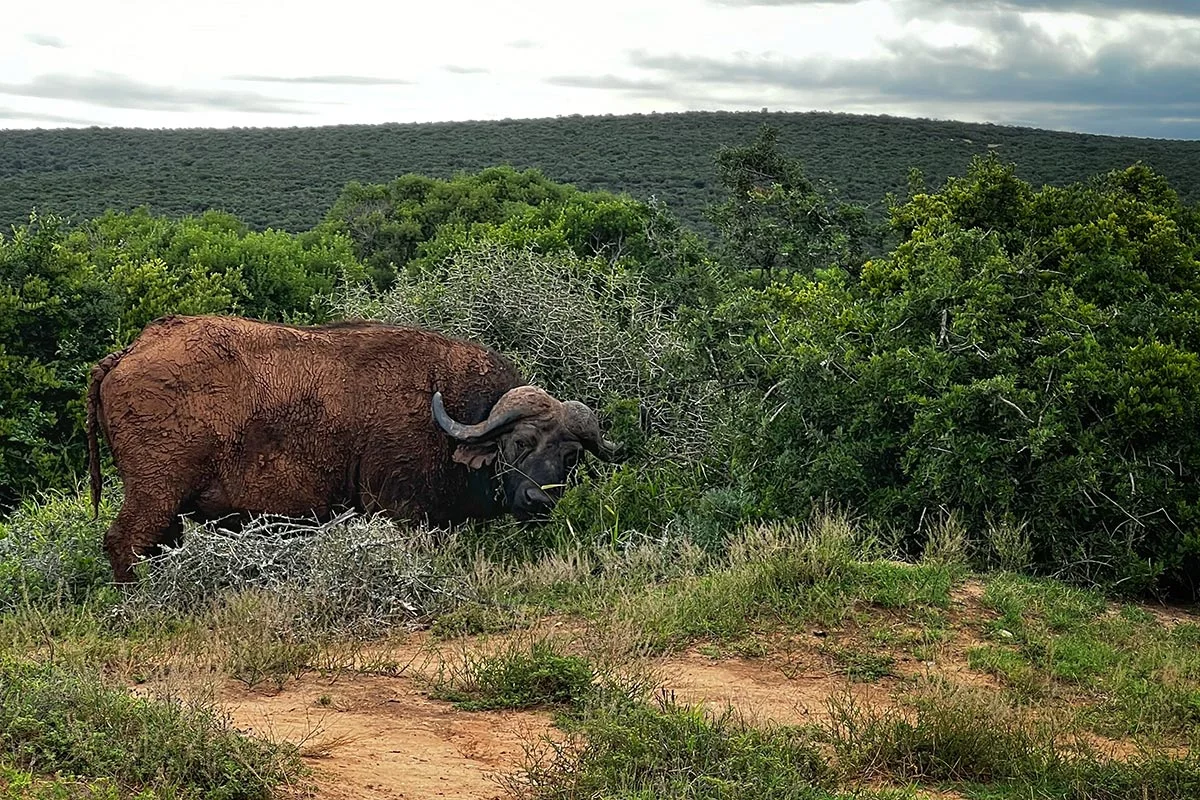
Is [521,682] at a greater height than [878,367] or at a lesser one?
lesser

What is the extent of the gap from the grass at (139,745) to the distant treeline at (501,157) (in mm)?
43631

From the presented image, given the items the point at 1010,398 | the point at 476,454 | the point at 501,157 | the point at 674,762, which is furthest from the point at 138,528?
the point at 501,157

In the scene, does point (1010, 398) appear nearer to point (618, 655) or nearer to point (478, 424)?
point (478, 424)

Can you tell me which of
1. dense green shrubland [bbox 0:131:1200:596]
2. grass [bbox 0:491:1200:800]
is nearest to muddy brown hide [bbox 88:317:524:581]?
A: grass [bbox 0:491:1200:800]

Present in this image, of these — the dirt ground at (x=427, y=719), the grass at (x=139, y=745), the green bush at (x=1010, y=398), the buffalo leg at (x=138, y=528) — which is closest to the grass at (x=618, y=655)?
the grass at (x=139, y=745)

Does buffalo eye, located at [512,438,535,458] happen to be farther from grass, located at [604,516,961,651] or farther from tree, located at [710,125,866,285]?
tree, located at [710,125,866,285]

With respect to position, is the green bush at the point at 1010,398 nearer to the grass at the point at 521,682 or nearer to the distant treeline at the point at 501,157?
the grass at the point at 521,682

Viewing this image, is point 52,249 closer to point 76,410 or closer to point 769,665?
point 76,410

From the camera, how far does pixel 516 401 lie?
995cm

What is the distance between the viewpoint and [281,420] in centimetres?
957

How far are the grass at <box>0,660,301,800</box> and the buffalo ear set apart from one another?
4.51m

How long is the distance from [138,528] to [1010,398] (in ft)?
21.1

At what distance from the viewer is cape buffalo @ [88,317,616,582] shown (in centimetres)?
918

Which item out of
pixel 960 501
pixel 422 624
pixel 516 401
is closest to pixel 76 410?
pixel 516 401
